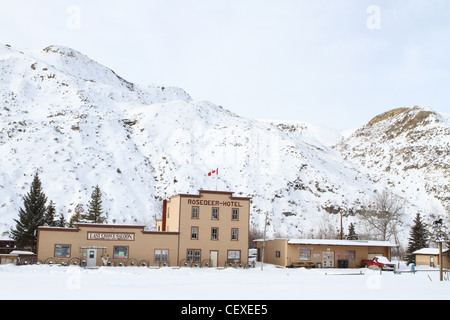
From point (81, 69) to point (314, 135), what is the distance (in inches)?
2995

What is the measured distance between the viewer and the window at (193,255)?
44391mm

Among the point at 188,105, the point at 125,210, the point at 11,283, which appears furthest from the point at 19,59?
the point at 11,283

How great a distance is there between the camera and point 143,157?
279 ft

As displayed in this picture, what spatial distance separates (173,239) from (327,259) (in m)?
17.7

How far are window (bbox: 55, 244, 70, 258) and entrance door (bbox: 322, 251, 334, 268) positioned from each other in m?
27.1

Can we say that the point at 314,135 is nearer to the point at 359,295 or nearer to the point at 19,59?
the point at 19,59

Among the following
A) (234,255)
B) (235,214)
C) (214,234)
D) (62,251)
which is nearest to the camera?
(62,251)

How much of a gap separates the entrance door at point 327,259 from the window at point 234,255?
33.0 feet

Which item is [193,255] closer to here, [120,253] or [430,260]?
[120,253]

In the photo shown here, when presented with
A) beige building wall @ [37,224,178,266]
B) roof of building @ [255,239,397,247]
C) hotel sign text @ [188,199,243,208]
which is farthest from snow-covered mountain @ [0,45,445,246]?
hotel sign text @ [188,199,243,208]

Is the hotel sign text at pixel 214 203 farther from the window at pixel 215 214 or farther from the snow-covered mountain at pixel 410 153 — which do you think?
the snow-covered mountain at pixel 410 153

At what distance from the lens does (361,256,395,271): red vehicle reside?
4647 cm

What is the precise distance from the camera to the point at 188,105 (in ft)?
352

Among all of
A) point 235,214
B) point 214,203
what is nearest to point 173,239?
point 214,203
